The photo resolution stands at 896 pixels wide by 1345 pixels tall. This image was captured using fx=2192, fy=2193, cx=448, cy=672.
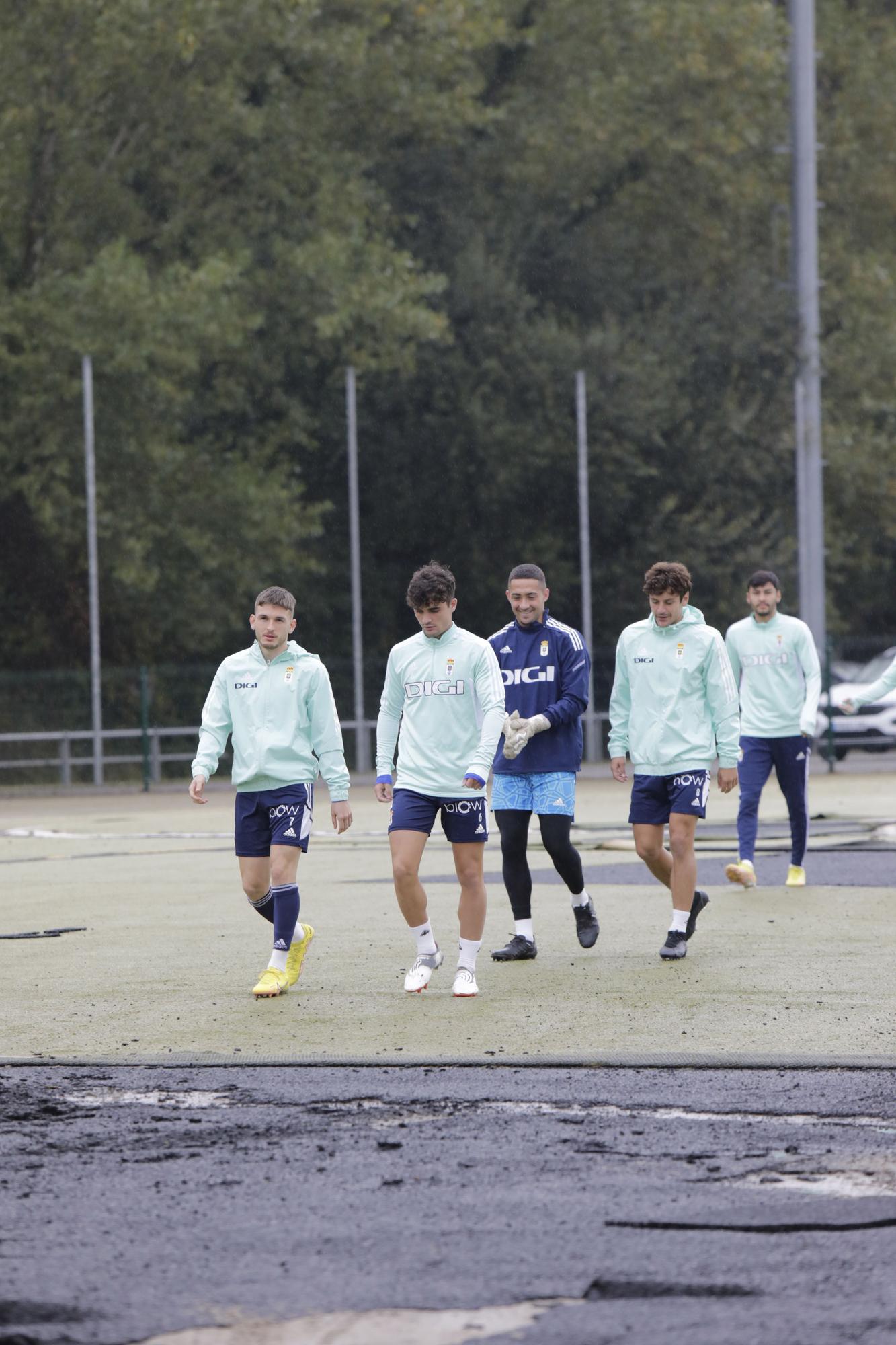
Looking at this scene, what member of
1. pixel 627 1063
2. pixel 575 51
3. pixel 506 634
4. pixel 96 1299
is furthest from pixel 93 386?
pixel 96 1299

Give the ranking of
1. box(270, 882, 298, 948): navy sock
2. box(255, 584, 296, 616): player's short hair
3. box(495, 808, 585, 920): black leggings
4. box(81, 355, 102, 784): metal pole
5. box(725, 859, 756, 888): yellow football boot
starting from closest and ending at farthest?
box(270, 882, 298, 948): navy sock < box(255, 584, 296, 616): player's short hair < box(495, 808, 585, 920): black leggings < box(725, 859, 756, 888): yellow football boot < box(81, 355, 102, 784): metal pole

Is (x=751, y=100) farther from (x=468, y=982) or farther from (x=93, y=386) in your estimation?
(x=468, y=982)

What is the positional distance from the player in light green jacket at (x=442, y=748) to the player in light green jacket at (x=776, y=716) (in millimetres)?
4400

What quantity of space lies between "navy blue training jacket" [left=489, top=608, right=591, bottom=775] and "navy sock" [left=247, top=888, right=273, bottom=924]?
1376mm

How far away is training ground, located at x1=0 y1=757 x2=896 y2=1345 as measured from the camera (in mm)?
4410

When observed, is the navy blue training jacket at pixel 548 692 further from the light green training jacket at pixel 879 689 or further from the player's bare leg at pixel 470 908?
the light green training jacket at pixel 879 689

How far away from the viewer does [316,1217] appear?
202 inches

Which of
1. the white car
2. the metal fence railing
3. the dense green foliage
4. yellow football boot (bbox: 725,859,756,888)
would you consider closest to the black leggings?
yellow football boot (bbox: 725,859,756,888)

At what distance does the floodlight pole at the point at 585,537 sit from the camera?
3250 centimetres

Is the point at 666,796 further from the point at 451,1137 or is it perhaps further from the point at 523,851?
the point at 451,1137

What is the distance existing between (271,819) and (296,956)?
2.02 ft

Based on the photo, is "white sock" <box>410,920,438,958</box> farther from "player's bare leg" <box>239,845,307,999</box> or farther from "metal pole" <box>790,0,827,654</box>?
"metal pole" <box>790,0,827,654</box>

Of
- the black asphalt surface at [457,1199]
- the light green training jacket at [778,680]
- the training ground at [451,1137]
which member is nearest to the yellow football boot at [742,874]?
the light green training jacket at [778,680]

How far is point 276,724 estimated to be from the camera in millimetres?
9297
